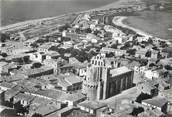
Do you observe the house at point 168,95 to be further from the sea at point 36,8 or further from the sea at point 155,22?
the sea at point 36,8

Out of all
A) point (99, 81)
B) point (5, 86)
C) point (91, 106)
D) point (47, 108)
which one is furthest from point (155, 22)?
point (47, 108)

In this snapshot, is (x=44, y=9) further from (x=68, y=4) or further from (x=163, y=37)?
(x=163, y=37)

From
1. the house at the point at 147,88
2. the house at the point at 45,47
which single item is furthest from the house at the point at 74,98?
the house at the point at 45,47

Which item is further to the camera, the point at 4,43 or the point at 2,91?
the point at 4,43

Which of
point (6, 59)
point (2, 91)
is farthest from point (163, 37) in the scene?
point (2, 91)

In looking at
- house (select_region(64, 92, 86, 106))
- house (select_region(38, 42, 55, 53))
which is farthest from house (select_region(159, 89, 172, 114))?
Answer: house (select_region(38, 42, 55, 53))

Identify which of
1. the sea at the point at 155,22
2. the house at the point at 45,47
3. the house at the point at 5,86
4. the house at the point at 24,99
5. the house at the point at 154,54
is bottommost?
the sea at the point at 155,22

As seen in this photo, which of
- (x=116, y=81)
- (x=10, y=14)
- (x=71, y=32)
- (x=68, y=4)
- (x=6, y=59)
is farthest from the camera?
(x=68, y=4)
